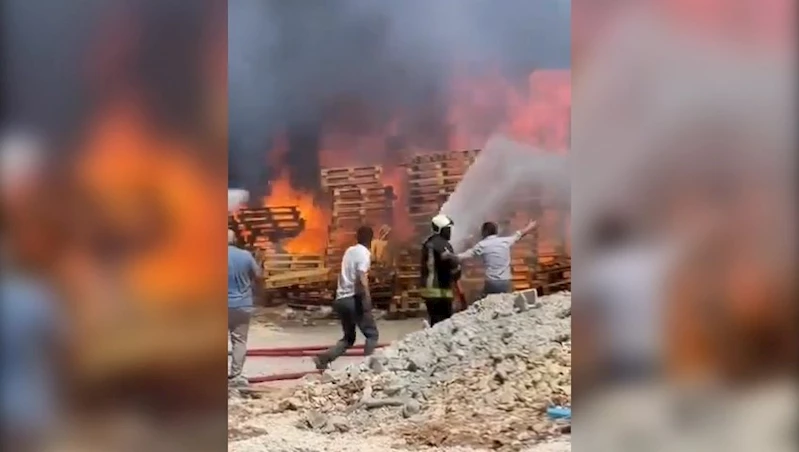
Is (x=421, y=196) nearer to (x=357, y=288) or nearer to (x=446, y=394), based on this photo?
(x=357, y=288)

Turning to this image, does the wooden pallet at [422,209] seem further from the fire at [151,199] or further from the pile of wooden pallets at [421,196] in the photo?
the fire at [151,199]

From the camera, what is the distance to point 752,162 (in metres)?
2.09

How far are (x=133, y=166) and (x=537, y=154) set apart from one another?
3.97 feet

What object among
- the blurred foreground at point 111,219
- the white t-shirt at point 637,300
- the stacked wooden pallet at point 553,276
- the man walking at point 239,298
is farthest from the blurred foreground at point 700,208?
the blurred foreground at point 111,219

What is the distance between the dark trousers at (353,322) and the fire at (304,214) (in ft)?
0.57

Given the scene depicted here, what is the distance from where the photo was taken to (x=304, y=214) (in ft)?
7.03

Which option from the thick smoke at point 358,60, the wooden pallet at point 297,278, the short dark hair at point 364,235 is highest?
the thick smoke at point 358,60

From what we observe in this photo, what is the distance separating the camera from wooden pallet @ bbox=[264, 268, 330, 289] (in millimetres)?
2141

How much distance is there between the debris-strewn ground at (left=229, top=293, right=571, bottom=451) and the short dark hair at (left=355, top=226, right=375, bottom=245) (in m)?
0.32

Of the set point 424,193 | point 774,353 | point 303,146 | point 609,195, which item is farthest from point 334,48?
point 774,353

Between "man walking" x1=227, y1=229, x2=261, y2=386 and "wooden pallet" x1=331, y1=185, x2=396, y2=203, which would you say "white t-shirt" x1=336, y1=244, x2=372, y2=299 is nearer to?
"wooden pallet" x1=331, y1=185, x2=396, y2=203

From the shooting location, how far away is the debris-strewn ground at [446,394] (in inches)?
83.7

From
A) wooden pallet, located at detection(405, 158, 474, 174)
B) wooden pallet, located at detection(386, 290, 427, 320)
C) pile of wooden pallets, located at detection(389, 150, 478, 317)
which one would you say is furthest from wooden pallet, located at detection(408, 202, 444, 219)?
wooden pallet, located at detection(386, 290, 427, 320)

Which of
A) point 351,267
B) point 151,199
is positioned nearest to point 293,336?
point 351,267
